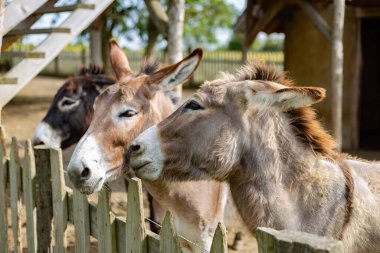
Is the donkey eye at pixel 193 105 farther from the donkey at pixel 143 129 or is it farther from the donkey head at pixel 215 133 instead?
the donkey at pixel 143 129

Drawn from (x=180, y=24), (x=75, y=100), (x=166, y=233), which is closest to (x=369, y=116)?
(x=180, y=24)

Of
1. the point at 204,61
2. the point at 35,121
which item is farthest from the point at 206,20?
the point at 35,121

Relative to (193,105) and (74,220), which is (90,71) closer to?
(74,220)

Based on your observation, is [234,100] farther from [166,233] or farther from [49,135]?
[49,135]

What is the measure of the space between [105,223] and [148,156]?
42cm

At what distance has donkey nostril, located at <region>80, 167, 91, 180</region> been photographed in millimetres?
3015

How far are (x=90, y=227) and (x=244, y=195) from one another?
0.97m

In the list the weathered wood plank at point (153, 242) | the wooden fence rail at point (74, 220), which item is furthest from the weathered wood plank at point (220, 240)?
the weathered wood plank at point (153, 242)

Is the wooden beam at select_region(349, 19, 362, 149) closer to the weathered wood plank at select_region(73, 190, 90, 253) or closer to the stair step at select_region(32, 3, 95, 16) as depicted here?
the stair step at select_region(32, 3, 95, 16)

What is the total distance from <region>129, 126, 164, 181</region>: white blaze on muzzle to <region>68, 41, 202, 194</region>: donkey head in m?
0.44

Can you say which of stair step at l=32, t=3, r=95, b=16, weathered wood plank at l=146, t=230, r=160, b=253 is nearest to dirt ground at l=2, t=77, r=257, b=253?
stair step at l=32, t=3, r=95, b=16

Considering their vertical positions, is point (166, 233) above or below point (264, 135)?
below

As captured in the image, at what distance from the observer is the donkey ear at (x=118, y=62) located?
403cm

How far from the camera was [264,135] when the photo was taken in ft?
8.71
